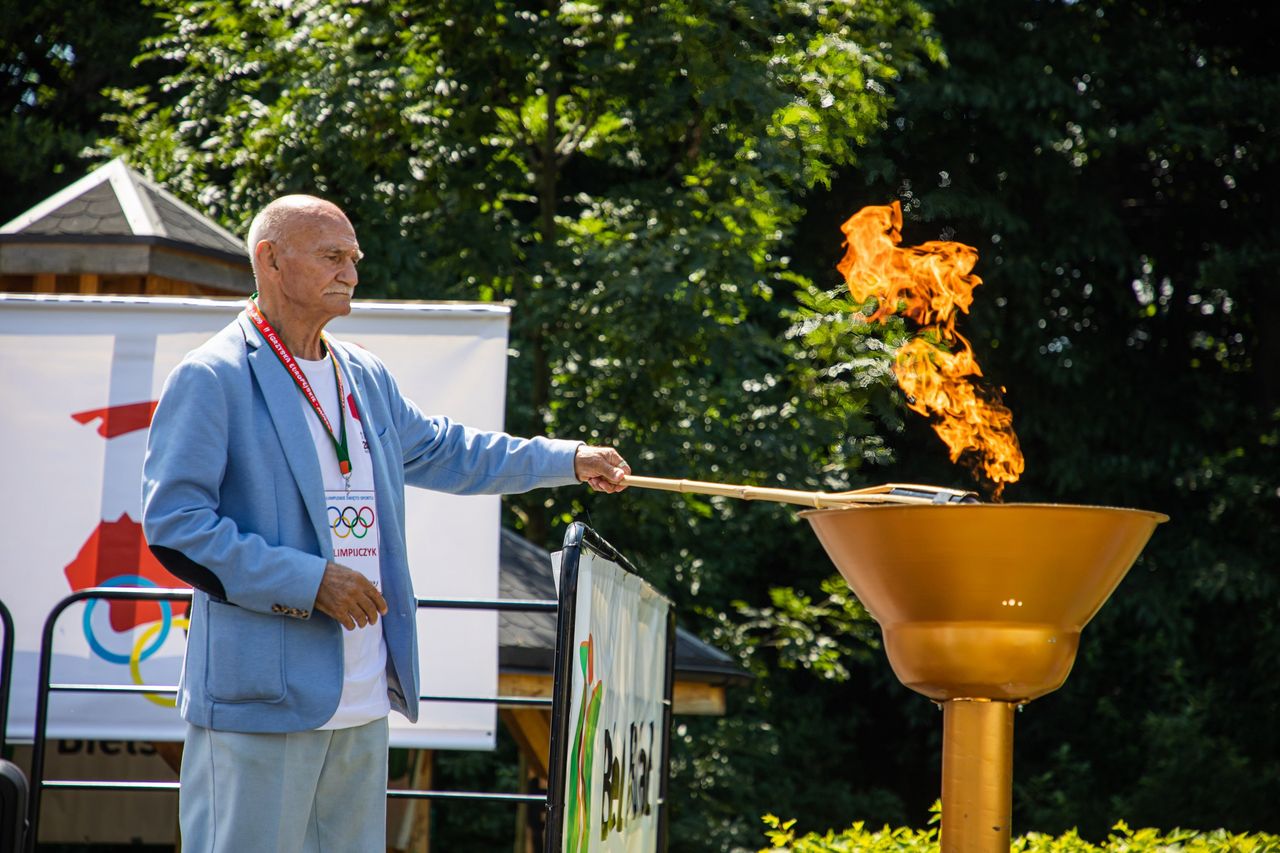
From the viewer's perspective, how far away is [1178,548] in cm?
1299

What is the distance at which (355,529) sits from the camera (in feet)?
9.25

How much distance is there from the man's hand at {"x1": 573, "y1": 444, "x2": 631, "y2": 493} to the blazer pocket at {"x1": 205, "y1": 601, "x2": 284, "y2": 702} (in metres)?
0.95

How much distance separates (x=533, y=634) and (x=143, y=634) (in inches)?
77.4

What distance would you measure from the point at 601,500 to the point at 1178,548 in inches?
258

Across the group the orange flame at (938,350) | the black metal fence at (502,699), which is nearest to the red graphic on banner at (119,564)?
the black metal fence at (502,699)

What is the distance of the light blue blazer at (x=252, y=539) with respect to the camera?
2.58m

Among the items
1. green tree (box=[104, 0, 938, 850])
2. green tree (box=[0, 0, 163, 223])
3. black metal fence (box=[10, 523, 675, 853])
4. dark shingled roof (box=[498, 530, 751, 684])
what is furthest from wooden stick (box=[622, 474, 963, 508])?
green tree (box=[0, 0, 163, 223])

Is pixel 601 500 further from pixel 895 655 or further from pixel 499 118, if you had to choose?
pixel 895 655

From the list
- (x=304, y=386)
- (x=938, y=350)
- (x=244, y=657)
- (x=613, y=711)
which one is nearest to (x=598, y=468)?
(x=613, y=711)

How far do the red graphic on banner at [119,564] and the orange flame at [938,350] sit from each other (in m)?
2.46

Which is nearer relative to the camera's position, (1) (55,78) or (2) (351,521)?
(2) (351,521)

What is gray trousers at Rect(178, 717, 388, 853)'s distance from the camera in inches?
103

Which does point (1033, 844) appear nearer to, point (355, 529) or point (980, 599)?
point (980, 599)

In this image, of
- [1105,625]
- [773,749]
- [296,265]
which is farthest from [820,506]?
[1105,625]
